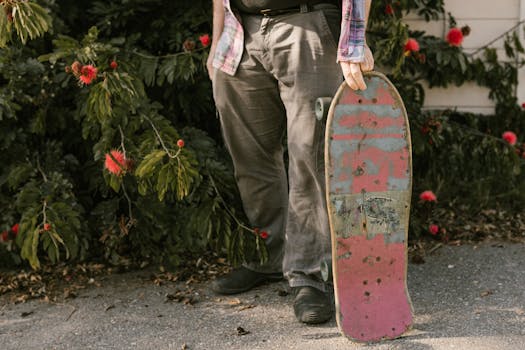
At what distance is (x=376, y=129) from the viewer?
2619mm

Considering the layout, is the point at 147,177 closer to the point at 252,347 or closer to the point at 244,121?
the point at 244,121

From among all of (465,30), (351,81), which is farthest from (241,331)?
(465,30)

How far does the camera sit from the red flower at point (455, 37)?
4117 mm

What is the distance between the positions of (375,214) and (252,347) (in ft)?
2.18

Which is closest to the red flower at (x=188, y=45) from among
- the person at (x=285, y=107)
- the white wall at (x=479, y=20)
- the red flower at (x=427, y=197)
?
the person at (x=285, y=107)

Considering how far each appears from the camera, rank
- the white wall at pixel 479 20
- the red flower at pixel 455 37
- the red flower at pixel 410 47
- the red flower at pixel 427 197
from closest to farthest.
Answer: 1. the red flower at pixel 410 47
2. the red flower at pixel 427 197
3. the red flower at pixel 455 37
4. the white wall at pixel 479 20

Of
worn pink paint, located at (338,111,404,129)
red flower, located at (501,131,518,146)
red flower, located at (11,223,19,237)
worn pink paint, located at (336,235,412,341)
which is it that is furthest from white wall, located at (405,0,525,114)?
red flower, located at (11,223,19,237)

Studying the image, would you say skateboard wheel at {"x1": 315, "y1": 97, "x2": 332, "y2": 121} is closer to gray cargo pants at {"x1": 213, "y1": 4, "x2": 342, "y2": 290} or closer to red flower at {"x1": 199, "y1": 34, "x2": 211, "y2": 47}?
gray cargo pants at {"x1": 213, "y1": 4, "x2": 342, "y2": 290}

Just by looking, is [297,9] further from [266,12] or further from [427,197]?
[427,197]

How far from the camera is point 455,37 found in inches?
162

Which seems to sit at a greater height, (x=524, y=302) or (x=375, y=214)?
(x=375, y=214)

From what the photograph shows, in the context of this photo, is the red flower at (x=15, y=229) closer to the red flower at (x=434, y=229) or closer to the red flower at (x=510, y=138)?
the red flower at (x=434, y=229)

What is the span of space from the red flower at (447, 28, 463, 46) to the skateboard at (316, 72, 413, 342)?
1.68m

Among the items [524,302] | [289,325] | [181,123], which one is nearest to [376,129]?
[289,325]
